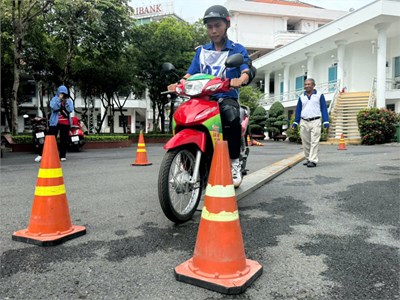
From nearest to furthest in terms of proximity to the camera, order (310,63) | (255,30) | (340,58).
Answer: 1. (340,58)
2. (310,63)
3. (255,30)

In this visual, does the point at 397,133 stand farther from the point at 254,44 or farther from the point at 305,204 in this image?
the point at 254,44

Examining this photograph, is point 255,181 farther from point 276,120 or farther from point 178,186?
point 276,120

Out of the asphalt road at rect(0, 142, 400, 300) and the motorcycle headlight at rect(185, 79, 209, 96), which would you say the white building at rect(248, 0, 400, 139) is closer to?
the asphalt road at rect(0, 142, 400, 300)

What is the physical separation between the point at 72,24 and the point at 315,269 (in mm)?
15467

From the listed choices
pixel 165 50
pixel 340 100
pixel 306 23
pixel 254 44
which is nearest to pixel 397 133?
pixel 340 100

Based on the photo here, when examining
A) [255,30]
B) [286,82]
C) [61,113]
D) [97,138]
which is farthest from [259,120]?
[61,113]

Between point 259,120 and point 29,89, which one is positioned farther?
point 29,89

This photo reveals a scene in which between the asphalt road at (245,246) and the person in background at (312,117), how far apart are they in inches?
107

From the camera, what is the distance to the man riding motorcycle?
3682 mm

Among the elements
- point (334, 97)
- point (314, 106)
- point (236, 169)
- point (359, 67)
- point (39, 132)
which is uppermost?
point (359, 67)

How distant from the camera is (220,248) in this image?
7.32ft

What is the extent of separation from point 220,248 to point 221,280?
19 centimetres

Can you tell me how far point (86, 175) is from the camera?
679 cm

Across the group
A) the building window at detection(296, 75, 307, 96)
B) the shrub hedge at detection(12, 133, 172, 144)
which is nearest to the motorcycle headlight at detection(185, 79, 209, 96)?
the shrub hedge at detection(12, 133, 172, 144)
